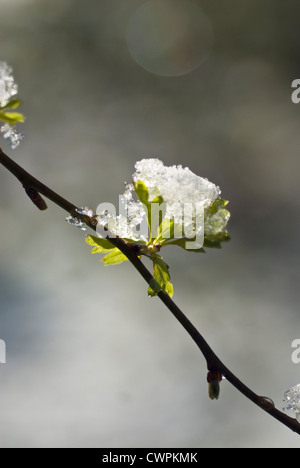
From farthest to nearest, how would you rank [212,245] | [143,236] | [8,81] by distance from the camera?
[143,236]
[212,245]
[8,81]

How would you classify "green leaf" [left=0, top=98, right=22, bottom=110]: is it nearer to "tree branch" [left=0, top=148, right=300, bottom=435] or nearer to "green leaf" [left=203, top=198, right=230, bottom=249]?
"tree branch" [left=0, top=148, right=300, bottom=435]

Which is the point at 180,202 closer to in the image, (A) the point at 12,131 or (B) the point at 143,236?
(B) the point at 143,236


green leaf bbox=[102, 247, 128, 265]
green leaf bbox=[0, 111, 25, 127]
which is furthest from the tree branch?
green leaf bbox=[102, 247, 128, 265]

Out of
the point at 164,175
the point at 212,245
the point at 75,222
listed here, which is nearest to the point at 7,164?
the point at 75,222

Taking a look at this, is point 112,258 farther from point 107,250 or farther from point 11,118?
point 11,118

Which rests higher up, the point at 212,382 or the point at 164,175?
the point at 164,175

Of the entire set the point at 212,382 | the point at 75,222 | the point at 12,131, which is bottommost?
the point at 212,382
